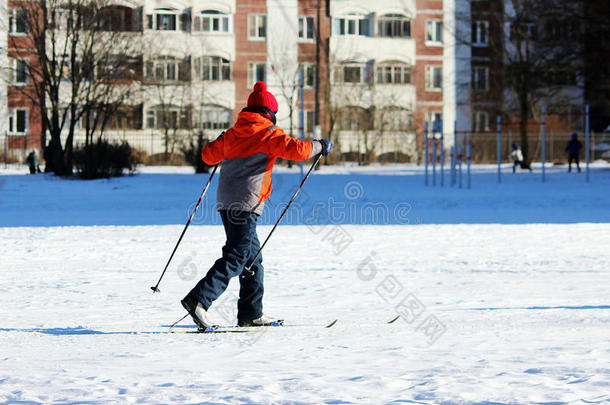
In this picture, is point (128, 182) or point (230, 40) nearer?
point (128, 182)

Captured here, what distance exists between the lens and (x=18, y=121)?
51.0 metres

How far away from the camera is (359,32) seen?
5441 centimetres

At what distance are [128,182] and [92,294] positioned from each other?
67.2 feet

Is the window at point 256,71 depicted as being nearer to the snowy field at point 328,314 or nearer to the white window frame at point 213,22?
the white window frame at point 213,22

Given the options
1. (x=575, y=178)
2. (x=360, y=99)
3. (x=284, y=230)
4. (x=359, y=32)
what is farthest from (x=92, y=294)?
(x=359, y=32)

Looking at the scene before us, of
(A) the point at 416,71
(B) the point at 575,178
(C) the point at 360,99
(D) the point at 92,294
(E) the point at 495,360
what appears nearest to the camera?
(E) the point at 495,360

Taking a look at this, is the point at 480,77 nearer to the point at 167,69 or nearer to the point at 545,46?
the point at 167,69

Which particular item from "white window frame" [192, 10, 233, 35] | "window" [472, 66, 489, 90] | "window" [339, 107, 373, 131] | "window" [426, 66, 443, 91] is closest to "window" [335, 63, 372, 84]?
"window" [339, 107, 373, 131]

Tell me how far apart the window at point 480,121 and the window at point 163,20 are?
1889 cm

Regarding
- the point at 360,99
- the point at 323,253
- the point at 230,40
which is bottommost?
the point at 323,253

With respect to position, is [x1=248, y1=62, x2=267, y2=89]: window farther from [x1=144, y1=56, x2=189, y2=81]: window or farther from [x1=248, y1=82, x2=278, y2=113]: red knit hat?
[x1=248, y1=82, x2=278, y2=113]: red knit hat

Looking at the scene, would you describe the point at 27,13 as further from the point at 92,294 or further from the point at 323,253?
the point at 92,294

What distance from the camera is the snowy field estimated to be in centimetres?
452

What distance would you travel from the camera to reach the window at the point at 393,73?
5416 centimetres
